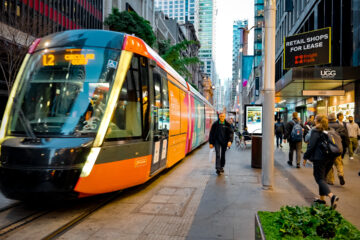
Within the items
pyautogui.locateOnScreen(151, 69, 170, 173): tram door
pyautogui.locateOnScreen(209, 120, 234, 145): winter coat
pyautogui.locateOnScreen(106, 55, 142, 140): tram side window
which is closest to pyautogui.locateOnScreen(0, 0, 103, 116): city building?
pyautogui.locateOnScreen(151, 69, 170, 173): tram door

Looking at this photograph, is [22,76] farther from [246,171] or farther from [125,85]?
[246,171]

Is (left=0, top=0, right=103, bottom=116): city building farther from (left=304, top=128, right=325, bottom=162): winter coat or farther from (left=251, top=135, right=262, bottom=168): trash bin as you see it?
(left=304, top=128, right=325, bottom=162): winter coat

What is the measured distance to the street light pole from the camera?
24.9 feet

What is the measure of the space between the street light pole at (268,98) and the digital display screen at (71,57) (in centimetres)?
410

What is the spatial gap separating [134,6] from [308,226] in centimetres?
5184

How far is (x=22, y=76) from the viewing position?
19.8ft

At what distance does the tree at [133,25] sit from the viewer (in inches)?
1331

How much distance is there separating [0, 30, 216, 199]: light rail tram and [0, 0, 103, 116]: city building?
13.8 metres

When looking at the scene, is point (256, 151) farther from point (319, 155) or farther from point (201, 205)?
point (201, 205)

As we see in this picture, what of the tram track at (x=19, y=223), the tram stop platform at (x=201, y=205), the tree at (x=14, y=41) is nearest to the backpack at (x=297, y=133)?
the tram stop platform at (x=201, y=205)

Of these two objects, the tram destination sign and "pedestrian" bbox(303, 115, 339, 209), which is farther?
the tram destination sign

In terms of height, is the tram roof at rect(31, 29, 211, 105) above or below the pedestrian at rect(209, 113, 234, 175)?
above

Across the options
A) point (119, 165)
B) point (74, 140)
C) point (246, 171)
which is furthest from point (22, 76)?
point (246, 171)

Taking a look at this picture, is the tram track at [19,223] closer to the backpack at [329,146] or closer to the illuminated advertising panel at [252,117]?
the backpack at [329,146]
